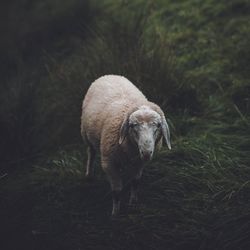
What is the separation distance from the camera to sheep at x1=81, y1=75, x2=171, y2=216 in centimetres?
413

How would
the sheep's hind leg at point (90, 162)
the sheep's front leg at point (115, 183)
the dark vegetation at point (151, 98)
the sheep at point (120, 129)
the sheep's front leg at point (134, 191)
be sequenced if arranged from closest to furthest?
the sheep at point (120, 129) → the dark vegetation at point (151, 98) → the sheep's front leg at point (115, 183) → the sheep's front leg at point (134, 191) → the sheep's hind leg at point (90, 162)

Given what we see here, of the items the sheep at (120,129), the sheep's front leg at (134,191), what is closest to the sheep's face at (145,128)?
the sheep at (120,129)

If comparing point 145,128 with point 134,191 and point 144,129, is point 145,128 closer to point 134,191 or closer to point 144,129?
point 144,129

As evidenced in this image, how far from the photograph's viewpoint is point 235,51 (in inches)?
253

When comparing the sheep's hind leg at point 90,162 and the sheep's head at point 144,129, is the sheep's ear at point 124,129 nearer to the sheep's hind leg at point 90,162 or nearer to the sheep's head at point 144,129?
the sheep's head at point 144,129

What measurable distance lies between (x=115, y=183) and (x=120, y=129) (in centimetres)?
51

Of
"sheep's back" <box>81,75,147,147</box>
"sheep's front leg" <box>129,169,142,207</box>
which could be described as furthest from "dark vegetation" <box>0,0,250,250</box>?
"sheep's back" <box>81,75,147,147</box>

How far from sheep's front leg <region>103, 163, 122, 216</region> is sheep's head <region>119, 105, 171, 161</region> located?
38cm

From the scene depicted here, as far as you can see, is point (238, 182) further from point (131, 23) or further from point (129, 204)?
point (131, 23)

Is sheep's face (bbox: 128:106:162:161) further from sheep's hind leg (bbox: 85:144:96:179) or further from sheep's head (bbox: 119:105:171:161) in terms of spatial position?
sheep's hind leg (bbox: 85:144:96:179)

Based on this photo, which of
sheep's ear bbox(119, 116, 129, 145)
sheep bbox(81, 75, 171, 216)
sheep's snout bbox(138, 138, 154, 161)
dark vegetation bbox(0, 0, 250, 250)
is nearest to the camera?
sheep's snout bbox(138, 138, 154, 161)

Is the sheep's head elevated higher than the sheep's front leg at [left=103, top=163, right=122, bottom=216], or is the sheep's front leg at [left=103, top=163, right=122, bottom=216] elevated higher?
the sheep's head

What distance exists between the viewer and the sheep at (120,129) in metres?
4.13

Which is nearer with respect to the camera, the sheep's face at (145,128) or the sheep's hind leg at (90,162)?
the sheep's face at (145,128)
